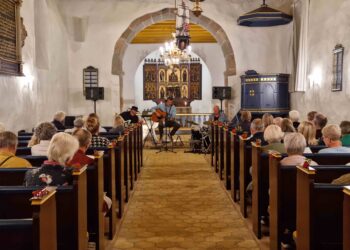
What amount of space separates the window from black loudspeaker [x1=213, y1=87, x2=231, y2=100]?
4.84 metres

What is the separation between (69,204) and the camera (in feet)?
10.8

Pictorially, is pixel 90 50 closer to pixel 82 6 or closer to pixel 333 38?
pixel 82 6

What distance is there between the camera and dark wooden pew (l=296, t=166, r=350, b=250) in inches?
125

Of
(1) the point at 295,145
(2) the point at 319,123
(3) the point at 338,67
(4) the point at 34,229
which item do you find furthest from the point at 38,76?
(4) the point at 34,229

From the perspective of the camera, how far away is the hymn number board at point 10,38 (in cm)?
782

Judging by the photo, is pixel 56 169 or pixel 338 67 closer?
pixel 56 169

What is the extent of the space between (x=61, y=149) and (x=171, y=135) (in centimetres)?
879

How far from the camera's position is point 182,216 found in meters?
5.69

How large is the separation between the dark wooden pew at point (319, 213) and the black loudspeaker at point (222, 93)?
10.6 meters

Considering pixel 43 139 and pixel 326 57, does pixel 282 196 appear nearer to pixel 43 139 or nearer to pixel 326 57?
pixel 43 139

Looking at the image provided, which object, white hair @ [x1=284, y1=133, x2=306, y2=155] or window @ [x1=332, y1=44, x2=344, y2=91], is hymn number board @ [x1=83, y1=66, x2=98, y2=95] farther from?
white hair @ [x1=284, y1=133, x2=306, y2=155]

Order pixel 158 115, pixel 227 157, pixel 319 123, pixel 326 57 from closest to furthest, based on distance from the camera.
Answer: pixel 319 123 → pixel 227 157 → pixel 326 57 → pixel 158 115

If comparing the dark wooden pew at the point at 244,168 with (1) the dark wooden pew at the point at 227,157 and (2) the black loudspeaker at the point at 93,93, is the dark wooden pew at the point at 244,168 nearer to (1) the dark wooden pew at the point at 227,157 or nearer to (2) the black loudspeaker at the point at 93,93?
(1) the dark wooden pew at the point at 227,157

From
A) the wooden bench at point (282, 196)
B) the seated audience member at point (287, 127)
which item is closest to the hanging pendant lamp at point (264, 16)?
the seated audience member at point (287, 127)
